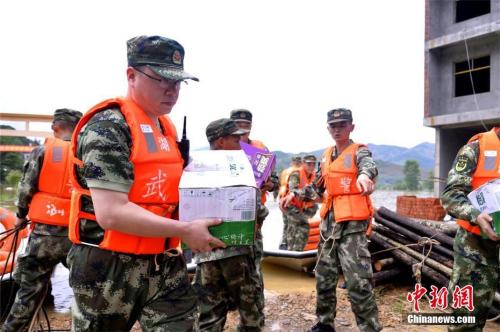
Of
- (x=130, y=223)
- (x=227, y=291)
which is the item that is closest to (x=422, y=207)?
(x=227, y=291)

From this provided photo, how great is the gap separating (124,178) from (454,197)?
2.45 meters

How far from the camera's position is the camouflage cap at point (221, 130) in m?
3.34

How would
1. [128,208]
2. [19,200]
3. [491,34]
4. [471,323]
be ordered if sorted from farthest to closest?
[491,34]
[19,200]
[471,323]
[128,208]

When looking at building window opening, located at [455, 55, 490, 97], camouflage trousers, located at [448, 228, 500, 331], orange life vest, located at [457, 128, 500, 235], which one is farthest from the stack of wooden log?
building window opening, located at [455, 55, 490, 97]

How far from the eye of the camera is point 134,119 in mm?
1942

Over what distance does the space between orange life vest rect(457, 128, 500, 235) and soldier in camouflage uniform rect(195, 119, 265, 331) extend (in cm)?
170

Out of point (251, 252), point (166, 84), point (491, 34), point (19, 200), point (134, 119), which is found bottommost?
point (251, 252)

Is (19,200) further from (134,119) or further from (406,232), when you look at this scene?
(406,232)

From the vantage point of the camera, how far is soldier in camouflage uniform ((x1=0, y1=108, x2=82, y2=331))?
379 centimetres

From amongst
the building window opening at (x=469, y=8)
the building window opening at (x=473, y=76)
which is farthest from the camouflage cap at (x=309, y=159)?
the building window opening at (x=469, y=8)

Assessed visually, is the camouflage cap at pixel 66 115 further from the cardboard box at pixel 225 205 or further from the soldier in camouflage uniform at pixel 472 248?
the soldier in camouflage uniform at pixel 472 248

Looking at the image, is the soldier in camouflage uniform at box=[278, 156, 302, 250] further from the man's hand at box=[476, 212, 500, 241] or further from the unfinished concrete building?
the unfinished concrete building

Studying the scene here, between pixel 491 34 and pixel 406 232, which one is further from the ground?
pixel 491 34

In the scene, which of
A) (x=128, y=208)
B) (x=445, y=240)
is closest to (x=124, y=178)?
(x=128, y=208)
